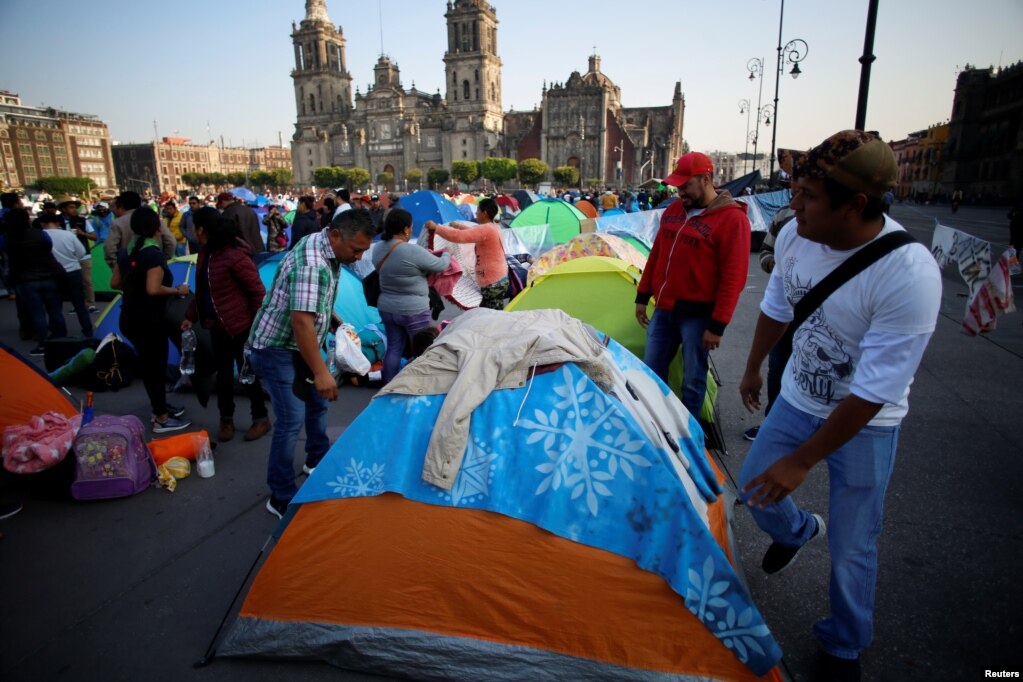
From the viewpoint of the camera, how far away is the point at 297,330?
284 cm

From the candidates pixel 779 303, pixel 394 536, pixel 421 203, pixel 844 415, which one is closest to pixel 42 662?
pixel 394 536

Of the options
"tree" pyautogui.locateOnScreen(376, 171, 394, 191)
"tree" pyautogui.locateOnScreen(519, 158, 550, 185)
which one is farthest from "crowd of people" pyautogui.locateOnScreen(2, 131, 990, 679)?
"tree" pyautogui.locateOnScreen(376, 171, 394, 191)

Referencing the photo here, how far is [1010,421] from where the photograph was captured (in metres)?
4.29

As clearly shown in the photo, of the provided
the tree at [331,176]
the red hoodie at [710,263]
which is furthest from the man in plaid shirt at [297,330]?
the tree at [331,176]

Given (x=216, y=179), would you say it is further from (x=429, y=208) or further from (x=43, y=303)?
(x=43, y=303)

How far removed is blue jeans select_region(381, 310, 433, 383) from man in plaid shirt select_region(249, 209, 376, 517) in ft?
4.64

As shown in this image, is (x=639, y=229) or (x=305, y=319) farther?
(x=639, y=229)

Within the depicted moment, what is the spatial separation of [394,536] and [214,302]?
8.75 ft

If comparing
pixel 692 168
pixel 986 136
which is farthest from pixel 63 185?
pixel 986 136

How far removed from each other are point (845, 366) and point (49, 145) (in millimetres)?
109106

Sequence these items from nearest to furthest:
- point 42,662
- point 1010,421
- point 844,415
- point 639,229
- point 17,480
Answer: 1. point 844,415
2. point 42,662
3. point 17,480
4. point 1010,421
5. point 639,229

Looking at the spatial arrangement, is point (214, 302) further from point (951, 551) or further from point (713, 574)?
point (951, 551)

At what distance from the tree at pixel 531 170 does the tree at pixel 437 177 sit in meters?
10.8

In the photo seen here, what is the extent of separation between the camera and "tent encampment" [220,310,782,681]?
6.54ft
